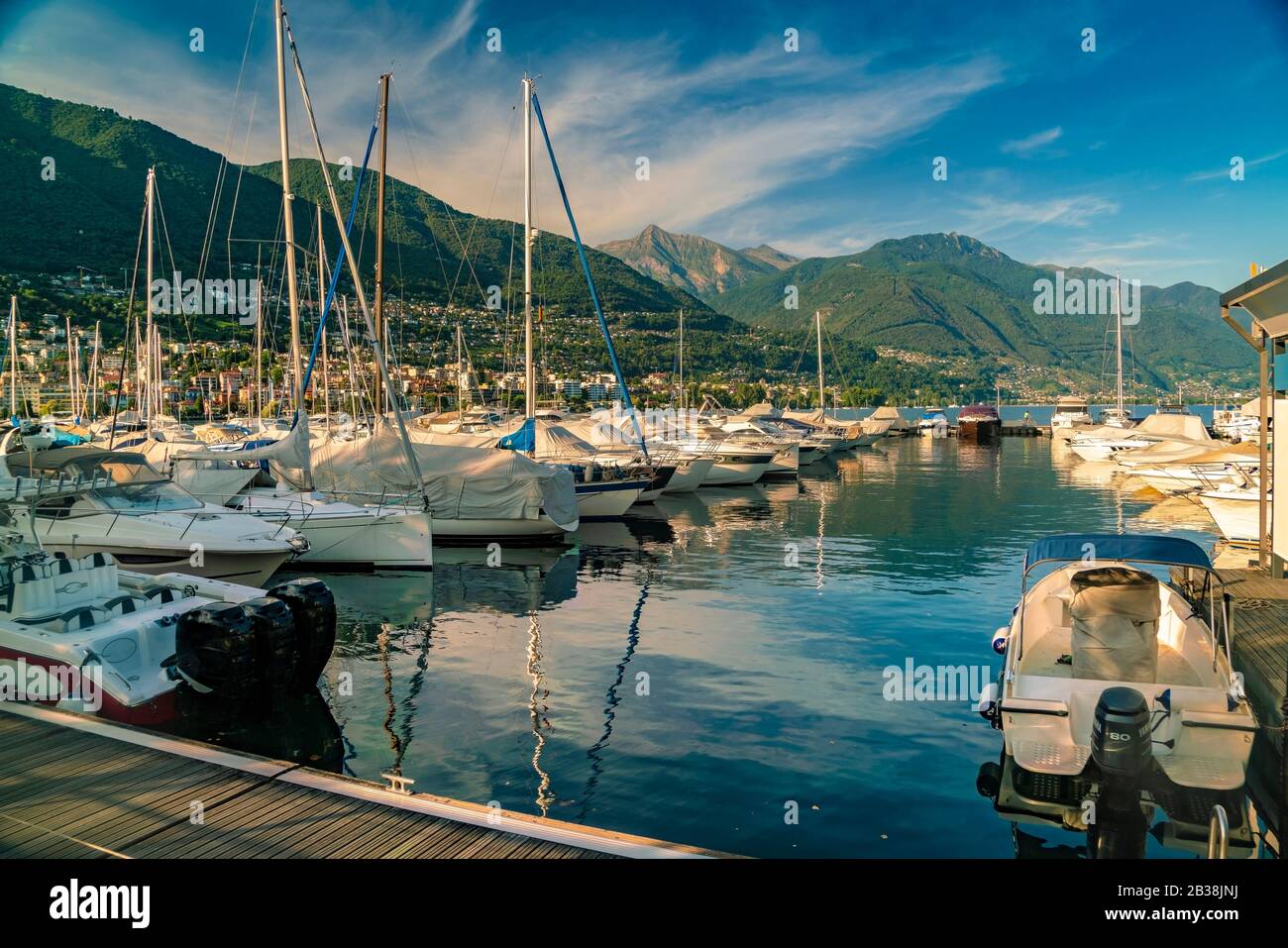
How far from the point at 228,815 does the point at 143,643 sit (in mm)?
5382

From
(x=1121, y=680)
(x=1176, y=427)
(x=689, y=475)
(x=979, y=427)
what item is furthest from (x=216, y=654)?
(x=979, y=427)

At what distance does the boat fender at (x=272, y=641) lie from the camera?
10.9m

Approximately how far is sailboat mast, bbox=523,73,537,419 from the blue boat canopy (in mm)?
20443

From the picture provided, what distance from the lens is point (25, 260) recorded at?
98.9 meters

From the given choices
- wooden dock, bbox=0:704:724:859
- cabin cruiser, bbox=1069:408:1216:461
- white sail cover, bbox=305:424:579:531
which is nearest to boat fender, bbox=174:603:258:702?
wooden dock, bbox=0:704:724:859

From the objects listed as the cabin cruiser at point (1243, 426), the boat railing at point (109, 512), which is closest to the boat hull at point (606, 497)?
the boat railing at point (109, 512)

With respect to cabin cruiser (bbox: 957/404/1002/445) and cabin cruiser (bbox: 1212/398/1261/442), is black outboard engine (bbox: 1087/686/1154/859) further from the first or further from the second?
cabin cruiser (bbox: 957/404/1002/445)

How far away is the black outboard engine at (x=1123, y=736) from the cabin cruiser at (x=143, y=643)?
9.41 m

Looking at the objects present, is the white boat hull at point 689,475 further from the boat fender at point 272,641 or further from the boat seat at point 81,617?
the boat seat at point 81,617

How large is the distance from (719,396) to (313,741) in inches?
4454

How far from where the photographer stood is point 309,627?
11.8 m

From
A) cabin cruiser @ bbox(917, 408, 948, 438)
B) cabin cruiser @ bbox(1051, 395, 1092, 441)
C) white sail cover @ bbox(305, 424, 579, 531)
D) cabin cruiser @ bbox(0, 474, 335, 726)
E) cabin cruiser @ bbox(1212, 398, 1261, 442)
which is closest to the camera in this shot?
cabin cruiser @ bbox(0, 474, 335, 726)

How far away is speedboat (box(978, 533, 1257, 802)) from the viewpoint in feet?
27.1

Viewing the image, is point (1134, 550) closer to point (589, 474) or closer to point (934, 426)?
point (589, 474)
